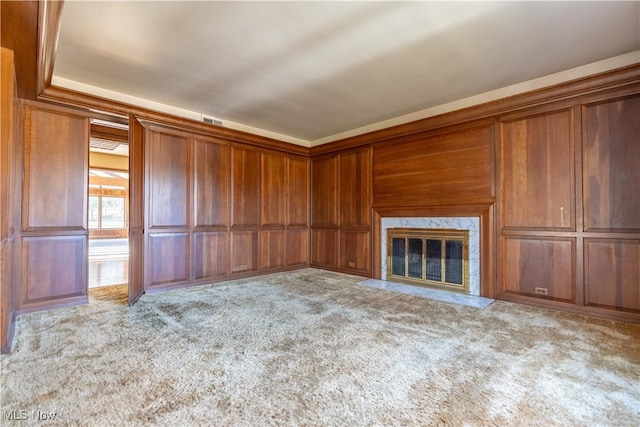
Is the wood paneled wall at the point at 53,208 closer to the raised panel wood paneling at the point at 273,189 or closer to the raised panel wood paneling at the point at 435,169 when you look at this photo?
the raised panel wood paneling at the point at 273,189

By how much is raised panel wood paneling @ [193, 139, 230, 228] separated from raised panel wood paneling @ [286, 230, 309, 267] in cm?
144

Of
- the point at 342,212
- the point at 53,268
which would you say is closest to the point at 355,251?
the point at 342,212

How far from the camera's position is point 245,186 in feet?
17.3

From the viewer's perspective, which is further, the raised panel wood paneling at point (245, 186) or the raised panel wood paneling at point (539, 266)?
the raised panel wood paneling at point (245, 186)

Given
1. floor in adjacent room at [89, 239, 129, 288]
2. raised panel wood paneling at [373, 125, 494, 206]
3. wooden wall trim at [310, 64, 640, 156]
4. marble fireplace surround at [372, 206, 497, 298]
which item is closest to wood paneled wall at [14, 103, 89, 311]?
floor in adjacent room at [89, 239, 129, 288]

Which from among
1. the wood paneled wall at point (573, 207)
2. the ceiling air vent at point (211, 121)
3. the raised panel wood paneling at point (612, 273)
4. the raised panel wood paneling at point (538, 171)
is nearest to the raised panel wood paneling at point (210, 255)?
the ceiling air vent at point (211, 121)

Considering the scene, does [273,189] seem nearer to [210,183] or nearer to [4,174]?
[210,183]

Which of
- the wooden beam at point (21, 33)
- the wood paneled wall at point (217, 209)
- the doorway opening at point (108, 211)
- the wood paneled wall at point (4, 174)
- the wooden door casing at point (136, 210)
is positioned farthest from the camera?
the doorway opening at point (108, 211)

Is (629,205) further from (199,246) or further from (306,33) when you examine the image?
(199,246)

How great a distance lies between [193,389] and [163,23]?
2.84 m

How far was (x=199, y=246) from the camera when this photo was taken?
4.70 metres

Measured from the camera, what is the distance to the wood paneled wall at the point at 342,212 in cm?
534

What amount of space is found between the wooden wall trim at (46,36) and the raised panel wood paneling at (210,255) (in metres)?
2.52

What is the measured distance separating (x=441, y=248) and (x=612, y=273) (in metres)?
1.81
